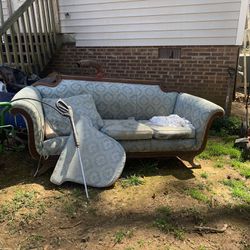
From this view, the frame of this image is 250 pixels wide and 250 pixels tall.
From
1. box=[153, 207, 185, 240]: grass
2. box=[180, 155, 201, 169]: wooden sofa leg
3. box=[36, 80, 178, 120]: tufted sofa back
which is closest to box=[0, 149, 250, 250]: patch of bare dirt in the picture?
box=[153, 207, 185, 240]: grass

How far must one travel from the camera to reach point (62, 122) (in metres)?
3.84

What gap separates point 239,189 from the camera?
12.0ft

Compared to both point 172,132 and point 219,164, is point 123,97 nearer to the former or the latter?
point 172,132

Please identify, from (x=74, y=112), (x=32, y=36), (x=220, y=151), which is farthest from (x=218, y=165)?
(x=32, y=36)

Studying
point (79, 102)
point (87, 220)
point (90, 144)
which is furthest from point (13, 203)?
point (79, 102)

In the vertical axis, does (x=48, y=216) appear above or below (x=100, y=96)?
below

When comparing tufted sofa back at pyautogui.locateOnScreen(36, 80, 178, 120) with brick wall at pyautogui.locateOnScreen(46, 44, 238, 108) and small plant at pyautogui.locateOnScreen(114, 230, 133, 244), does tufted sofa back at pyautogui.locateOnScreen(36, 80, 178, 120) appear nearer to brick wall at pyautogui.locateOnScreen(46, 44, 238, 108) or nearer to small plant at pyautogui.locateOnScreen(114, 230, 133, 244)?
brick wall at pyautogui.locateOnScreen(46, 44, 238, 108)

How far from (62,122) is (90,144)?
481 millimetres

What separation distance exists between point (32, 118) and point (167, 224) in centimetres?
173

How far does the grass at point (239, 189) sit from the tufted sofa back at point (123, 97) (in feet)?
4.43

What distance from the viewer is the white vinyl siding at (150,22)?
537cm

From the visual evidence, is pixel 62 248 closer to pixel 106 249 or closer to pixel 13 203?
pixel 106 249

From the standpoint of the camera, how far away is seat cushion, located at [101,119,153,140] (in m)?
3.81

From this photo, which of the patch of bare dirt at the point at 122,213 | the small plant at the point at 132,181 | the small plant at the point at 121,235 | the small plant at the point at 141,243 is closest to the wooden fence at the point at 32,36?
the patch of bare dirt at the point at 122,213
